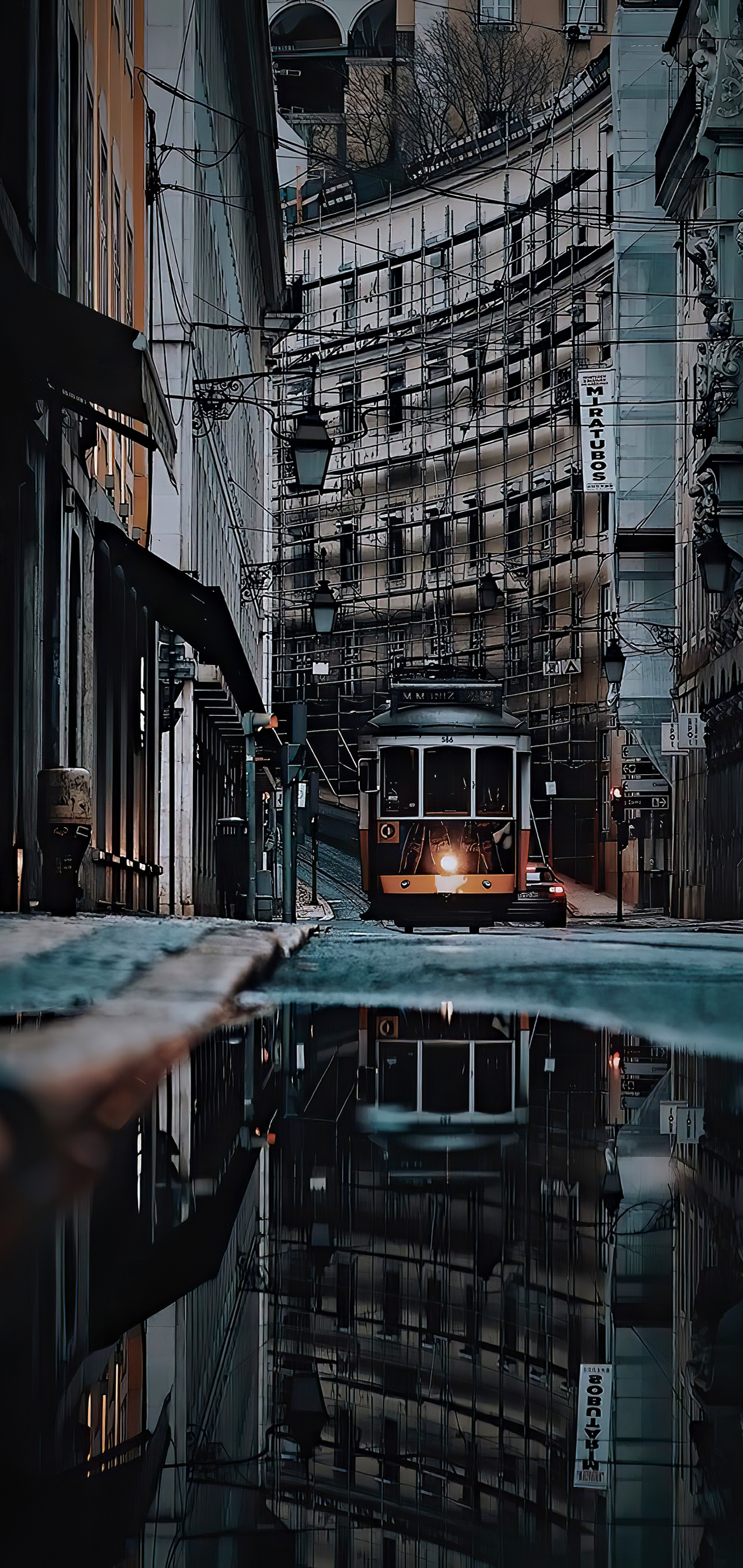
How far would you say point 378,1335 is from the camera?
220cm

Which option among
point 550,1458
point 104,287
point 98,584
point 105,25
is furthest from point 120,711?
point 550,1458

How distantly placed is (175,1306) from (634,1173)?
1.39 meters

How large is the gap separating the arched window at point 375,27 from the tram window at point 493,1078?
7853cm

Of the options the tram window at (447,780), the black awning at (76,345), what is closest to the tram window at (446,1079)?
the black awning at (76,345)

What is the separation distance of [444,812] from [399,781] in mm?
787

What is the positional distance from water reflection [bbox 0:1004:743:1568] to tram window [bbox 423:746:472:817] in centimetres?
2473

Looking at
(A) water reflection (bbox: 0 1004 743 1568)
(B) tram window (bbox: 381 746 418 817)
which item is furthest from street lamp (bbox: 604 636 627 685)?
(A) water reflection (bbox: 0 1004 743 1568)

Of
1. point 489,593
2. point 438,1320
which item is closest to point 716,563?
point 489,593

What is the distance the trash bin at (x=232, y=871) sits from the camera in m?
28.2

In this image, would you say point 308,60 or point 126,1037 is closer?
point 126,1037

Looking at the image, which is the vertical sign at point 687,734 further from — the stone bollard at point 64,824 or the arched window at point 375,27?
the arched window at point 375,27

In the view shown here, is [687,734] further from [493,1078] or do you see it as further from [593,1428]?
[593,1428]

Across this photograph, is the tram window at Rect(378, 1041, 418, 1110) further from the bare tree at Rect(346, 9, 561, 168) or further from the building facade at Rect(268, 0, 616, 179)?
the building facade at Rect(268, 0, 616, 179)

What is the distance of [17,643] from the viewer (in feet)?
41.9
